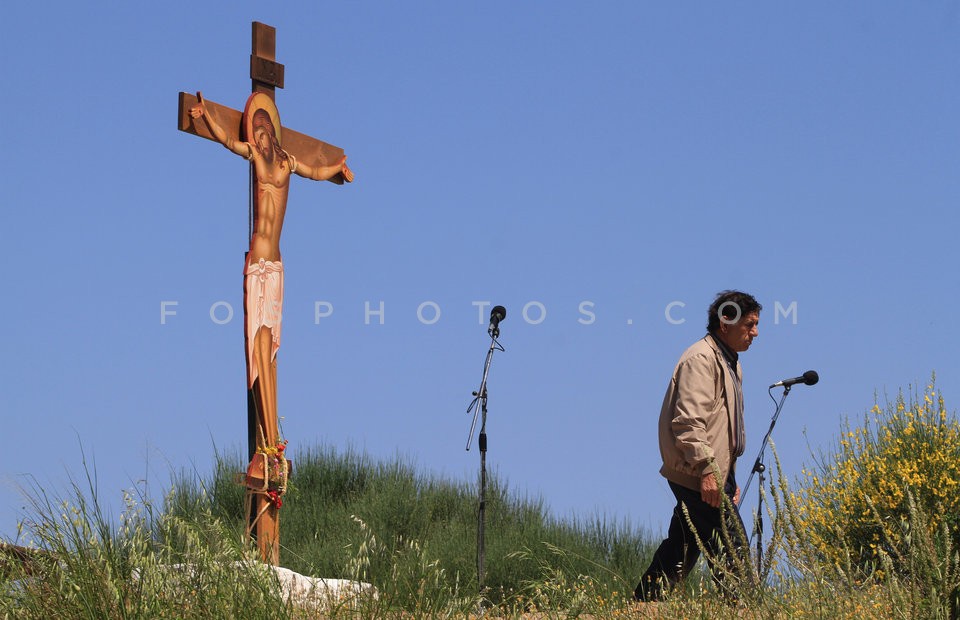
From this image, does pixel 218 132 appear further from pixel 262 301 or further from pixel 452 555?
pixel 452 555

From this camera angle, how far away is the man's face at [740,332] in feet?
20.6

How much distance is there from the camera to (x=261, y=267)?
Answer: 808 centimetres

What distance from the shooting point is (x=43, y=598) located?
3.91 m

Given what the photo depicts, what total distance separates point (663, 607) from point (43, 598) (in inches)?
101

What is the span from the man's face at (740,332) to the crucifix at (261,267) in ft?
11.4

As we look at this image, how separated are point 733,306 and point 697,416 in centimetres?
81

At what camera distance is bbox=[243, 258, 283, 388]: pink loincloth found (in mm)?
7977

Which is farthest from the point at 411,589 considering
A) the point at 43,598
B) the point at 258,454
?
the point at 258,454

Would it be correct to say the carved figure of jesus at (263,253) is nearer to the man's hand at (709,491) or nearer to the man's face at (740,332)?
the man's face at (740,332)

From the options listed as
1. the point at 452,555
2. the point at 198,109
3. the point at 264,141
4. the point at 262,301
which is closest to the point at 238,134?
the point at 264,141

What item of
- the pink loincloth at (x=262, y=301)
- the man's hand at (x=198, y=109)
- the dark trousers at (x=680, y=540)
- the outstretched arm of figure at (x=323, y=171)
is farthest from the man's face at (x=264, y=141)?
the dark trousers at (x=680, y=540)

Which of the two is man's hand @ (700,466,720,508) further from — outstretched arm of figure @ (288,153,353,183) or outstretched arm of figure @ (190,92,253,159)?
outstretched arm of figure @ (288,153,353,183)

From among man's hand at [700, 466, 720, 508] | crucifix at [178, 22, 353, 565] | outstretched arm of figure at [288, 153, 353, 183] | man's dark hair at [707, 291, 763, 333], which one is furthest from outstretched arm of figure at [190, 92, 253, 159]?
man's hand at [700, 466, 720, 508]

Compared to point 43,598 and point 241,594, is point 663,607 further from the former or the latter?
point 43,598
